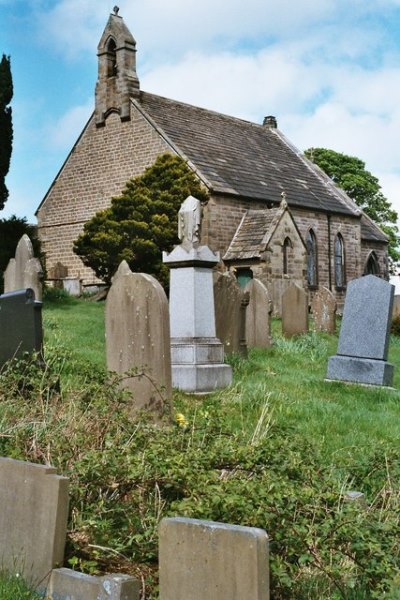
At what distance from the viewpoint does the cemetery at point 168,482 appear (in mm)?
3711

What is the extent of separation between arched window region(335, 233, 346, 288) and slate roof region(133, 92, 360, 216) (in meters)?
1.34

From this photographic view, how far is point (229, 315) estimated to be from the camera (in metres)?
12.9

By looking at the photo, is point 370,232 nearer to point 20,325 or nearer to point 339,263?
point 339,263

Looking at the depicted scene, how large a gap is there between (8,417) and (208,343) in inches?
196

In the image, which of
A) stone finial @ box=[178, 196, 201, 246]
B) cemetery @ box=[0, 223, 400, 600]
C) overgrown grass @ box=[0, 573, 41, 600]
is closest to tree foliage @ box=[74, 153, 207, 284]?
stone finial @ box=[178, 196, 201, 246]

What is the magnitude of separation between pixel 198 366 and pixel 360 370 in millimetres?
2729

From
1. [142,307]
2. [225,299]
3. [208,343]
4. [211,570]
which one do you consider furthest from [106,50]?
[211,570]

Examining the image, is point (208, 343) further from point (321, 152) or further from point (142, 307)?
point (321, 152)

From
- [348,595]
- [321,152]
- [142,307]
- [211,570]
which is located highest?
[321,152]

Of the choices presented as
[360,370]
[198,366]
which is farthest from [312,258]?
[198,366]

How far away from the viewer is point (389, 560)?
4.02 metres

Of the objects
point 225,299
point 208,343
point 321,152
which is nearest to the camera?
point 208,343

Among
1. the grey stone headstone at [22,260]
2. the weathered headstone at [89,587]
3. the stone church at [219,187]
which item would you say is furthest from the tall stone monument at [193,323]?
the stone church at [219,187]

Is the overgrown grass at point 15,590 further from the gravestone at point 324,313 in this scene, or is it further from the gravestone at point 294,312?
the gravestone at point 324,313
